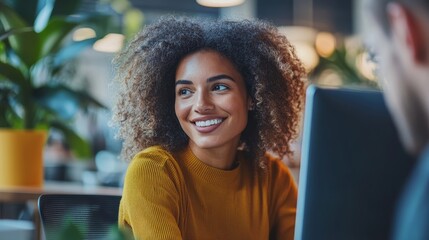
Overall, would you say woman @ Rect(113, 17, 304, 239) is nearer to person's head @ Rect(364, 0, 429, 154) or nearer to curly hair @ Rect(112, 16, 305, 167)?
curly hair @ Rect(112, 16, 305, 167)

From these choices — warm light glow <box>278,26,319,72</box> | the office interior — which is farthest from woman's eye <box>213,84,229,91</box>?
warm light glow <box>278,26,319,72</box>

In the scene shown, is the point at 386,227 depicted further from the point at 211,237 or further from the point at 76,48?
the point at 76,48

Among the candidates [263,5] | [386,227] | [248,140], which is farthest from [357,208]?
[263,5]

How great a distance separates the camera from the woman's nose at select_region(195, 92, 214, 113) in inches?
64.8

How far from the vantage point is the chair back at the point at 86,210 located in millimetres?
1744

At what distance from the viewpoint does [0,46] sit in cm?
327

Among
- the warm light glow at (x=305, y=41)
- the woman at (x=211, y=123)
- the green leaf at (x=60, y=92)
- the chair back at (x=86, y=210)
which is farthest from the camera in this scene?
the warm light glow at (x=305, y=41)

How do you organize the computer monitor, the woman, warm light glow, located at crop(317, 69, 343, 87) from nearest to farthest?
the computer monitor → the woman → warm light glow, located at crop(317, 69, 343, 87)

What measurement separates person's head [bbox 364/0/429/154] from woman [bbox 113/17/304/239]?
83cm

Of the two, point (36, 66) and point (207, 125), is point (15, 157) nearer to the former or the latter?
point (36, 66)

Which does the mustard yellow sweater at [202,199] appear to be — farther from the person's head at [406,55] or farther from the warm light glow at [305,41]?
the warm light glow at [305,41]

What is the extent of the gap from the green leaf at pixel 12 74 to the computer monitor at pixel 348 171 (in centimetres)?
214

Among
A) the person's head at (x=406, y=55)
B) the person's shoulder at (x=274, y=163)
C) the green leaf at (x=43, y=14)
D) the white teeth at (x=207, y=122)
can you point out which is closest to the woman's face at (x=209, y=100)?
the white teeth at (x=207, y=122)

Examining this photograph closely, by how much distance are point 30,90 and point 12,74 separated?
13cm
